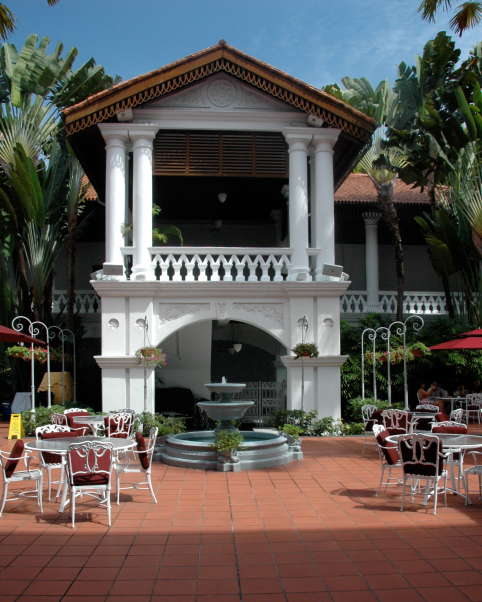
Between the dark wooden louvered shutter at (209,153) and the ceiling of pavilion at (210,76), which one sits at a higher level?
the ceiling of pavilion at (210,76)

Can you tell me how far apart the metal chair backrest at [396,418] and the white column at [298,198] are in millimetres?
4257

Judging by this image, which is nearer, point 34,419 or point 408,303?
point 34,419

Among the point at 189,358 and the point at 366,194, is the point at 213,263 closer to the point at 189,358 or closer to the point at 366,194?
the point at 189,358

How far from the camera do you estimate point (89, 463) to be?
7348 mm

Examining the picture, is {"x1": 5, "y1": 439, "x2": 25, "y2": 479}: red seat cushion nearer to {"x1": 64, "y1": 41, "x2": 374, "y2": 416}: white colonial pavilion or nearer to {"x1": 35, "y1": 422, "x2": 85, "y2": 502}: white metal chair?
{"x1": 35, "y1": 422, "x2": 85, "y2": 502}: white metal chair

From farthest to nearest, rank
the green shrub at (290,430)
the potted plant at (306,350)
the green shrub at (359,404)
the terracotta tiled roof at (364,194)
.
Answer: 1. the terracotta tiled roof at (364,194)
2. the green shrub at (359,404)
3. the potted plant at (306,350)
4. the green shrub at (290,430)

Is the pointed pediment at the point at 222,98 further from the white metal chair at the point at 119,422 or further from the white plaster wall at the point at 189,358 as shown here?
the white metal chair at the point at 119,422

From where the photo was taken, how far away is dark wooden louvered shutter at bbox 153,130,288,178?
639 inches

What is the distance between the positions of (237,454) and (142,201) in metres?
6.81

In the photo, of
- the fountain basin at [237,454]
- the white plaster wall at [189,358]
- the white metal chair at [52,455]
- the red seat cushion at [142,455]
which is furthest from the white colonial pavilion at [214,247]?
the red seat cushion at [142,455]

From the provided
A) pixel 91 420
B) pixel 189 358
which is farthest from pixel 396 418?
pixel 189 358

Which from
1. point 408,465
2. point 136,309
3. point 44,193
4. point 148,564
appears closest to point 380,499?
point 408,465

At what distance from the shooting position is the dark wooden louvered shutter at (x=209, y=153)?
16.2 m

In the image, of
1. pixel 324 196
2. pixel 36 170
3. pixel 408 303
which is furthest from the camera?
pixel 408 303
